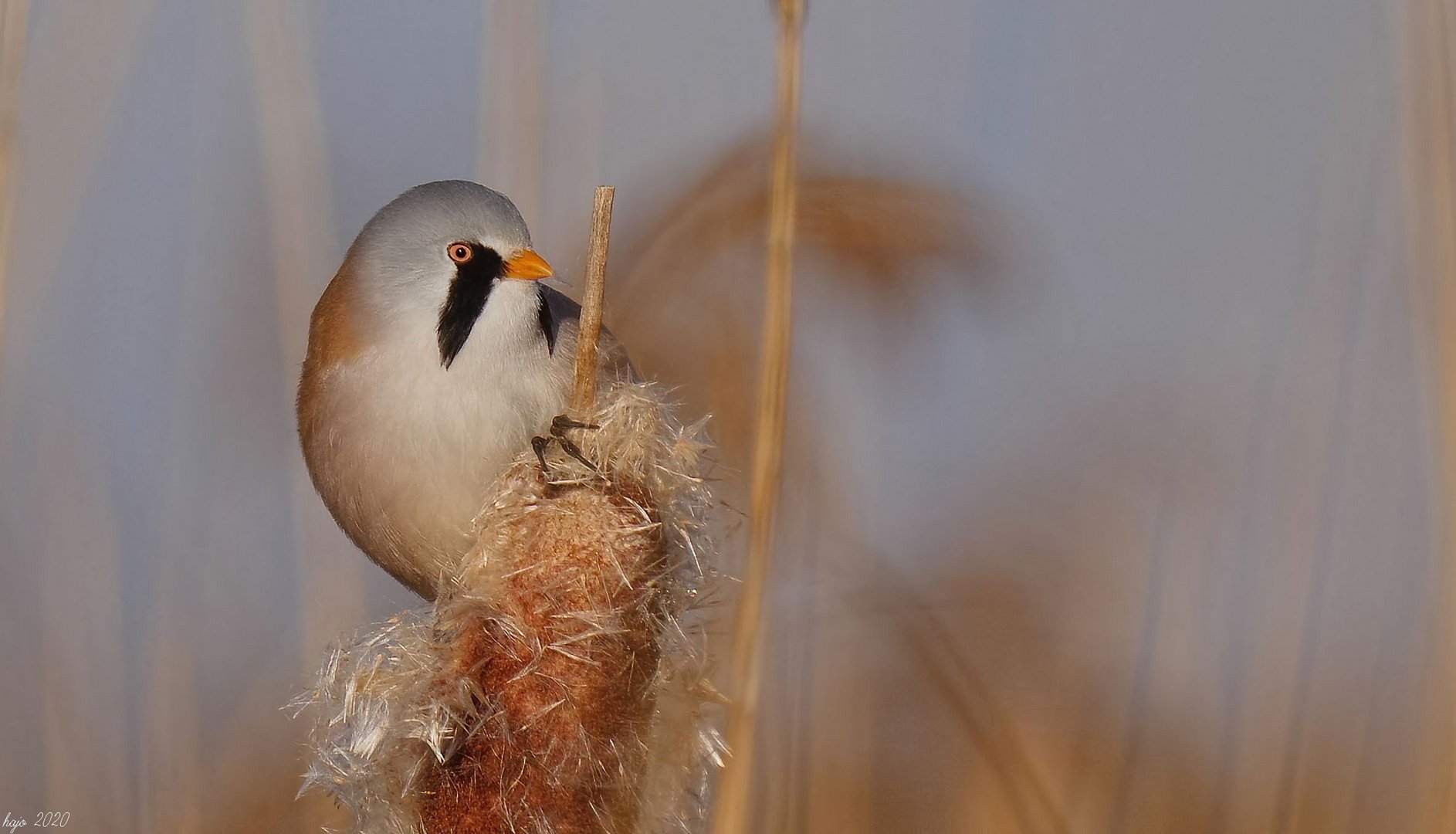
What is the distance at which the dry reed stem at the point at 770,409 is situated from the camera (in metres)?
1.91

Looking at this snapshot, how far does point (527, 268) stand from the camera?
1856 millimetres

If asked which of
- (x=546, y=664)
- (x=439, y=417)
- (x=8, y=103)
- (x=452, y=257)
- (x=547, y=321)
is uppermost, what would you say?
(x=8, y=103)

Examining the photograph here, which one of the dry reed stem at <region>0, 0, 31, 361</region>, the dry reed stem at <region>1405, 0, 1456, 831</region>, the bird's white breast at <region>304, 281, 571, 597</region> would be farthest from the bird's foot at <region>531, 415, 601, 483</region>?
the dry reed stem at <region>1405, 0, 1456, 831</region>

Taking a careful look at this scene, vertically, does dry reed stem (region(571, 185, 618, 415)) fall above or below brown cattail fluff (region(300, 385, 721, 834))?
above

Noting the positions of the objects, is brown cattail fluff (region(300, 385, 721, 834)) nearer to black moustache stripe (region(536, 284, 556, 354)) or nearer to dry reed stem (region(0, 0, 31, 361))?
black moustache stripe (region(536, 284, 556, 354))

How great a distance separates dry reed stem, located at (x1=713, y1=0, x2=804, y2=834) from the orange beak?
368 mm

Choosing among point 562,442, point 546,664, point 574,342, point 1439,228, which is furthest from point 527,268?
point 1439,228

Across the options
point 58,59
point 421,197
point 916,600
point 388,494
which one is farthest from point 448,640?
point 58,59

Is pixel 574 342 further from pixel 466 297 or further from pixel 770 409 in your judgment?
pixel 770 409

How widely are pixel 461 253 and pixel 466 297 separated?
0.07 meters

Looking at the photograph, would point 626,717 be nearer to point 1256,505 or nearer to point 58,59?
point 1256,505

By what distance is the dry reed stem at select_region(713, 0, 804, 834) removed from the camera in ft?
6.27

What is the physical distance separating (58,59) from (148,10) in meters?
0.21

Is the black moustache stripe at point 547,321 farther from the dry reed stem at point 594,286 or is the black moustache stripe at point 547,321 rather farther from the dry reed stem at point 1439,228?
the dry reed stem at point 1439,228
